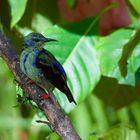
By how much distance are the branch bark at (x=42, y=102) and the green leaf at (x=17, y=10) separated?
0.29 metres

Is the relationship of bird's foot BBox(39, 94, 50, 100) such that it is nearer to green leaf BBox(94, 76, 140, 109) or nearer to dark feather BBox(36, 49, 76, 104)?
dark feather BBox(36, 49, 76, 104)

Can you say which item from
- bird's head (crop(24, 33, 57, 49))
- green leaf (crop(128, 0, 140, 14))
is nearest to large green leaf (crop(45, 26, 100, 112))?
green leaf (crop(128, 0, 140, 14))

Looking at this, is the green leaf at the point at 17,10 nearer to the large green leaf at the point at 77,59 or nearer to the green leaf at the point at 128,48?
the large green leaf at the point at 77,59

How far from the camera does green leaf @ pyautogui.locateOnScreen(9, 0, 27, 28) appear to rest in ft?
3.05

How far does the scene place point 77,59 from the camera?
0.97 metres

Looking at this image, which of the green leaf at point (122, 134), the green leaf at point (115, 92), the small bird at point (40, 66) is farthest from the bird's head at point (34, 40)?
the green leaf at point (115, 92)

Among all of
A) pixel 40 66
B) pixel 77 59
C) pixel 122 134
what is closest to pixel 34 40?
pixel 40 66

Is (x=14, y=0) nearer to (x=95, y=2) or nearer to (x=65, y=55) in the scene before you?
(x=65, y=55)

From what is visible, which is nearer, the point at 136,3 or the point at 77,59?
the point at 136,3

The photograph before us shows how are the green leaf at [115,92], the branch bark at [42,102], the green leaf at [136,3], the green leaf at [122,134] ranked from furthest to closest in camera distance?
the green leaf at [115,92] < the green leaf at [136,3] < the green leaf at [122,134] < the branch bark at [42,102]

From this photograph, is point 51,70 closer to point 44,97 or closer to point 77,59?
point 44,97

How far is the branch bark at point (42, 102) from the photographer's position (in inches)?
23.5

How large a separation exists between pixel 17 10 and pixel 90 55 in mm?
143

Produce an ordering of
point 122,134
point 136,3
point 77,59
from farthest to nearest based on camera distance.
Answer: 1. point 77,59
2. point 136,3
3. point 122,134
